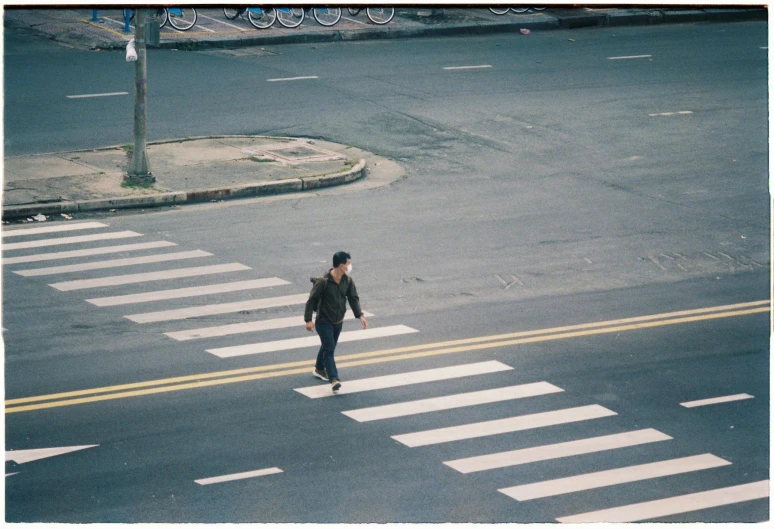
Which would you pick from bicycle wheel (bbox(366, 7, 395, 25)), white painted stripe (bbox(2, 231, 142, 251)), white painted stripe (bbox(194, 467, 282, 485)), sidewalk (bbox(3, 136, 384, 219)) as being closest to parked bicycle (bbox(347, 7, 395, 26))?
bicycle wheel (bbox(366, 7, 395, 25))

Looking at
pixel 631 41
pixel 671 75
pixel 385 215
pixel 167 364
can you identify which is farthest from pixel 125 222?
pixel 631 41

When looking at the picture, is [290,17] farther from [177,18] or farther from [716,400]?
[716,400]

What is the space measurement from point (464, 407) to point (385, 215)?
24.5 ft

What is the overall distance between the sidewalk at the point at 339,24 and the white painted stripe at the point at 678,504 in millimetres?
21810

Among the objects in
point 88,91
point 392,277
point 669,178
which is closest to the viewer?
point 392,277

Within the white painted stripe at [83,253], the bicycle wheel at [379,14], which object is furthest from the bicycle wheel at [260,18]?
the white painted stripe at [83,253]

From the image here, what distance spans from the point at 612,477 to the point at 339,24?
24287mm

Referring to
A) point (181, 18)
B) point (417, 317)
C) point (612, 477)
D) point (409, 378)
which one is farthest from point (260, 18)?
point (612, 477)

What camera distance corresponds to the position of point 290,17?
33250mm

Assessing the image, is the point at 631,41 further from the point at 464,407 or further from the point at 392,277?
the point at 464,407

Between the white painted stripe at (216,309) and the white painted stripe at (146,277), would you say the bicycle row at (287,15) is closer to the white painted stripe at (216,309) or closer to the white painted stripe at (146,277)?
the white painted stripe at (146,277)

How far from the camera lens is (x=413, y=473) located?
37.0ft

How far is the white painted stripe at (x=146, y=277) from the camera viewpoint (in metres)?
16.5

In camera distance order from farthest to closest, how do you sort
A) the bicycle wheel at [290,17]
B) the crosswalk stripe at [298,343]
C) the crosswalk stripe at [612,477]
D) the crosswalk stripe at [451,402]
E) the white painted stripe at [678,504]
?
the bicycle wheel at [290,17], the crosswalk stripe at [298,343], the crosswalk stripe at [451,402], the crosswalk stripe at [612,477], the white painted stripe at [678,504]
